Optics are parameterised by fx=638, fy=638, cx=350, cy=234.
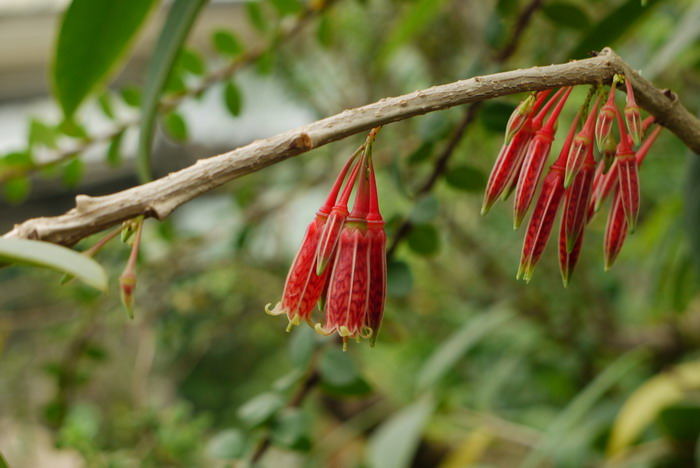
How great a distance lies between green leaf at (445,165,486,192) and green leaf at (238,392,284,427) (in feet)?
0.89

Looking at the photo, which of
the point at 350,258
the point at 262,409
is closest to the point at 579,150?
the point at 350,258

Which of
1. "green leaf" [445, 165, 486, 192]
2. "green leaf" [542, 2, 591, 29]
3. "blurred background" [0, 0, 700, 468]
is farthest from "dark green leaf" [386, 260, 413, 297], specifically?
"green leaf" [542, 2, 591, 29]

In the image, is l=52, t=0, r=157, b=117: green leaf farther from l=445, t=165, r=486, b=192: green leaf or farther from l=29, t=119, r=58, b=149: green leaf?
l=445, t=165, r=486, b=192: green leaf

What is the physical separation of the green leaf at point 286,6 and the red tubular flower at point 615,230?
1.72 feet

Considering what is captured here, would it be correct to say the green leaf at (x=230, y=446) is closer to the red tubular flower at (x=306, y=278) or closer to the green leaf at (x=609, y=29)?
the red tubular flower at (x=306, y=278)

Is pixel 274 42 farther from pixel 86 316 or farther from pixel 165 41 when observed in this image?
pixel 86 316

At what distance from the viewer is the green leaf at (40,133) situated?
2.53 feet

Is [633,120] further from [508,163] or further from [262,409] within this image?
[262,409]

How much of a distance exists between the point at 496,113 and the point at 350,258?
0.30m

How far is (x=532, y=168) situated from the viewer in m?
0.34

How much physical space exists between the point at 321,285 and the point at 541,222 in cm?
13

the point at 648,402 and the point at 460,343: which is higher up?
the point at 460,343

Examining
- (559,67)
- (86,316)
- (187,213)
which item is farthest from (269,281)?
(187,213)

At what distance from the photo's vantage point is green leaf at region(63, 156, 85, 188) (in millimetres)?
822
